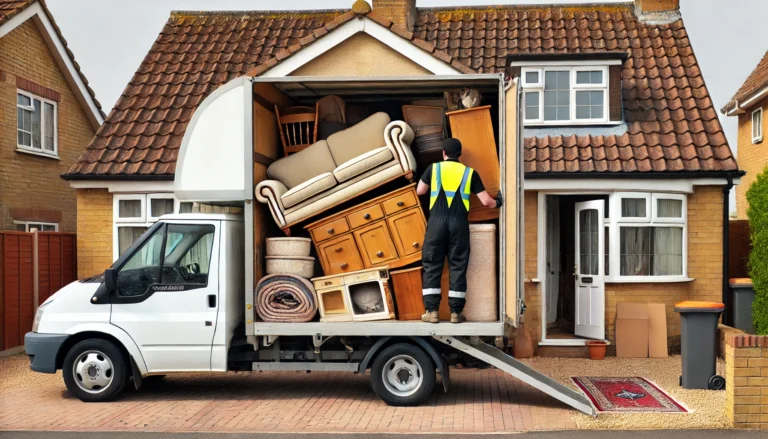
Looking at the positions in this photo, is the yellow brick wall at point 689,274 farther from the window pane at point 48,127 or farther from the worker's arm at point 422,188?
the window pane at point 48,127

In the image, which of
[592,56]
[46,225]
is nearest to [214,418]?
[592,56]

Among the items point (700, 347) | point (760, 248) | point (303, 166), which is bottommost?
point (700, 347)

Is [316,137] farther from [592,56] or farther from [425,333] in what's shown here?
[592,56]

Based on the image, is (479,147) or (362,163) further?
(479,147)

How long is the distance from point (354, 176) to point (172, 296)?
90.0 inches

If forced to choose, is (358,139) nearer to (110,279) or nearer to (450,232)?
(450,232)

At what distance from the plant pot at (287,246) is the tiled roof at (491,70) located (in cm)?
368

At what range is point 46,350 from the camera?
29.9 feet

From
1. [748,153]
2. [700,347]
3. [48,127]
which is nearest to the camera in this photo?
[700,347]

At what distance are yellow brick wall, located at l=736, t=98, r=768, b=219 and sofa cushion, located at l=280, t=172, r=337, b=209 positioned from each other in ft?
49.7

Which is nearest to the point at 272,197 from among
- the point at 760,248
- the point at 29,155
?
the point at 760,248

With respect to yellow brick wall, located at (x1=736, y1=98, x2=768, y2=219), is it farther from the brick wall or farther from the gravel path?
the brick wall

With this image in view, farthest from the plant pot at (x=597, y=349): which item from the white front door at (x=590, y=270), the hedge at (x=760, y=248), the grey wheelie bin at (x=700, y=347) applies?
the grey wheelie bin at (x=700, y=347)

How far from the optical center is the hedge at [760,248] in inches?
470
